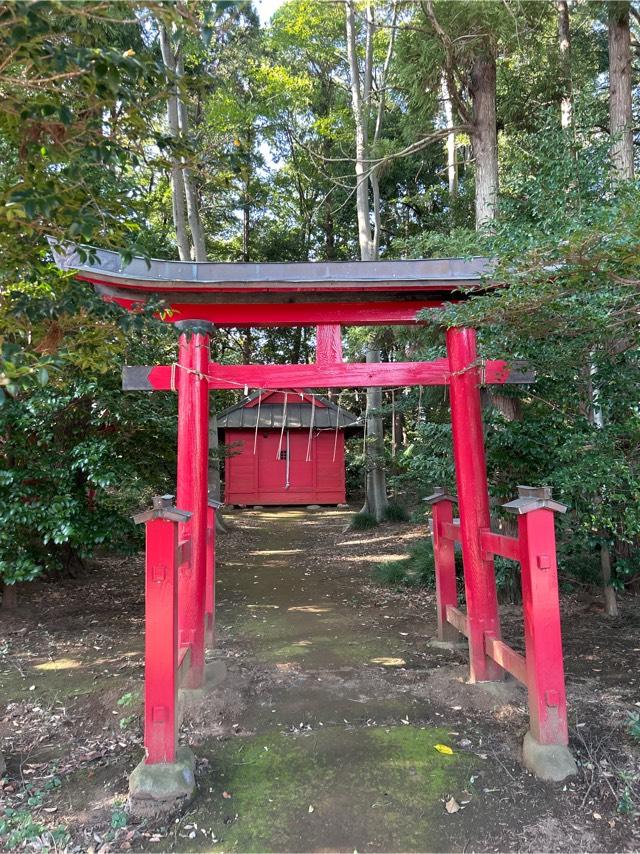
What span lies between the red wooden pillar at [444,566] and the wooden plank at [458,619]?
125 mm

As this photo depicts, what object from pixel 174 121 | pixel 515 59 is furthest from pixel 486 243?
pixel 174 121

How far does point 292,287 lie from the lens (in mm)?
4270

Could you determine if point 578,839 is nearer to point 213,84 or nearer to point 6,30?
point 213,84

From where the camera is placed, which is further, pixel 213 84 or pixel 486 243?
pixel 486 243

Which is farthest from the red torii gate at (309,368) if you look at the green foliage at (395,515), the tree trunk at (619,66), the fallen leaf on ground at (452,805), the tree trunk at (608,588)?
the green foliage at (395,515)

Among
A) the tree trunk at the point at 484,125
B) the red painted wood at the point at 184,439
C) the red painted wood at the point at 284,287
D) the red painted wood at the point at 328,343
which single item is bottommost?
the red painted wood at the point at 184,439

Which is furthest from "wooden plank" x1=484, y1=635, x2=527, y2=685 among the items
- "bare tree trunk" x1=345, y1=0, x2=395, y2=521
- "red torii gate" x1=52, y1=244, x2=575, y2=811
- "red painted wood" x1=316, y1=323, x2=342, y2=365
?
"bare tree trunk" x1=345, y1=0, x2=395, y2=521

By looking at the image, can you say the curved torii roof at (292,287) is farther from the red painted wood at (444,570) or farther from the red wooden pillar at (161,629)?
the red painted wood at (444,570)

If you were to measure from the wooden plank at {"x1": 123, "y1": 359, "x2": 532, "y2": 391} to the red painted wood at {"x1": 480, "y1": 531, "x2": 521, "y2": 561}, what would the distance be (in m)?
1.26

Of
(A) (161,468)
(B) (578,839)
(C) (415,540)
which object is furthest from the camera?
(C) (415,540)

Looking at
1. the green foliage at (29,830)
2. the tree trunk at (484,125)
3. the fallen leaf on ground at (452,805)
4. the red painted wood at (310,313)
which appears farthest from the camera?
the tree trunk at (484,125)

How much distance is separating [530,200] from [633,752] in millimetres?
4175

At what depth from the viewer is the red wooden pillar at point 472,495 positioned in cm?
419

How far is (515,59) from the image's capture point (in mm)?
8062
